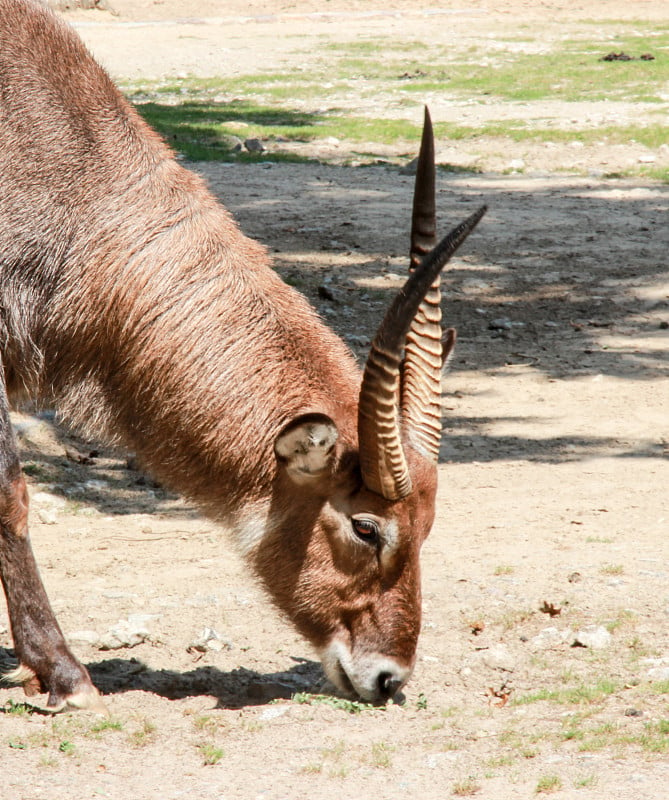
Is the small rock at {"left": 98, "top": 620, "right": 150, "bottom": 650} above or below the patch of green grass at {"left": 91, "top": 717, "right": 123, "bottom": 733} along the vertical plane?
below

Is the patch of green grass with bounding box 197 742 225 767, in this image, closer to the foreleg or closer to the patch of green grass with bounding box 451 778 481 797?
the foreleg

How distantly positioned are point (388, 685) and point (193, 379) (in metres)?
1.47

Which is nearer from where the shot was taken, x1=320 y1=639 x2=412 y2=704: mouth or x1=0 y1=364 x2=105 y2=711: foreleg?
x1=320 y1=639 x2=412 y2=704: mouth

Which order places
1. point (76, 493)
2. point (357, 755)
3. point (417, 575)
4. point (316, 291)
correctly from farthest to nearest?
point (316, 291)
point (76, 493)
point (417, 575)
point (357, 755)

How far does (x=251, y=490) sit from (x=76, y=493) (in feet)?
9.60

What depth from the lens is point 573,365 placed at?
30.9ft

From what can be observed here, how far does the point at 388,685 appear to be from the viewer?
4.51m

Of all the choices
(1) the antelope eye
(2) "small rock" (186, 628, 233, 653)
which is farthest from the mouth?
(2) "small rock" (186, 628, 233, 653)

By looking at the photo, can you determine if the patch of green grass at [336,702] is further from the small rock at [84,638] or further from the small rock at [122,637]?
the small rock at [84,638]

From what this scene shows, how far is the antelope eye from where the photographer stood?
444 cm

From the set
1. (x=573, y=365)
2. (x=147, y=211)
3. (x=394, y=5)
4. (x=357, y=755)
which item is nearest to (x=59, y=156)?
(x=147, y=211)

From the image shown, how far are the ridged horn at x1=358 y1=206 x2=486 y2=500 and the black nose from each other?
74cm

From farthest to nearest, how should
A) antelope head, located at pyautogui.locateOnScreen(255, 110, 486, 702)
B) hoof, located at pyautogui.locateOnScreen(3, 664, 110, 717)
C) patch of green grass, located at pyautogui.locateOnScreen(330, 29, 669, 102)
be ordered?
patch of green grass, located at pyautogui.locateOnScreen(330, 29, 669, 102) < hoof, located at pyautogui.locateOnScreen(3, 664, 110, 717) < antelope head, located at pyautogui.locateOnScreen(255, 110, 486, 702)

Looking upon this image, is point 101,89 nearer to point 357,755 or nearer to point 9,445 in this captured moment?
point 9,445
